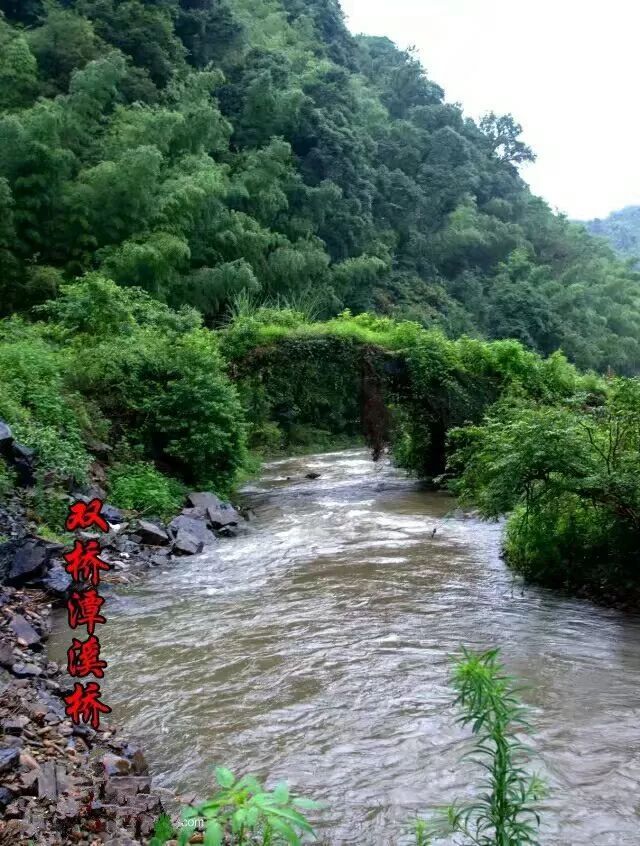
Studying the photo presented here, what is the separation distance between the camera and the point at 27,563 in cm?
668

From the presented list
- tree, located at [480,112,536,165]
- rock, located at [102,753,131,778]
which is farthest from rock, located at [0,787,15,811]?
tree, located at [480,112,536,165]

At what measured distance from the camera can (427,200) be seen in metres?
40.4

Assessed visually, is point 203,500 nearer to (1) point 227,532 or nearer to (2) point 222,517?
(2) point 222,517

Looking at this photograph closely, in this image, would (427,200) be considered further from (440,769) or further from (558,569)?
(440,769)

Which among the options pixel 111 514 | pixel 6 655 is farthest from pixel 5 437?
pixel 6 655

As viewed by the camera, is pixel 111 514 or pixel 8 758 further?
pixel 111 514

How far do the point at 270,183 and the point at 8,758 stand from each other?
26.4 metres

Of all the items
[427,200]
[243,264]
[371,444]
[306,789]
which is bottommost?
[306,789]

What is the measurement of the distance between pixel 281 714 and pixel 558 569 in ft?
12.7

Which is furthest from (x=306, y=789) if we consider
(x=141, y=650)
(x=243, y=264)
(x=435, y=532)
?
(x=243, y=264)

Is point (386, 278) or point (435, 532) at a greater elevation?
point (386, 278)

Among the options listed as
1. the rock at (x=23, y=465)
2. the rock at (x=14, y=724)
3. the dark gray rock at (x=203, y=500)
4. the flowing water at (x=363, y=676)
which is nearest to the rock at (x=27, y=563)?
the flowing water at (x=363, y=676)

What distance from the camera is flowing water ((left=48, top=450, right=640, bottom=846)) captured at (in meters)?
3.72

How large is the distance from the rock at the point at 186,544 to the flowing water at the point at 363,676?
Answer: 0.75ft
